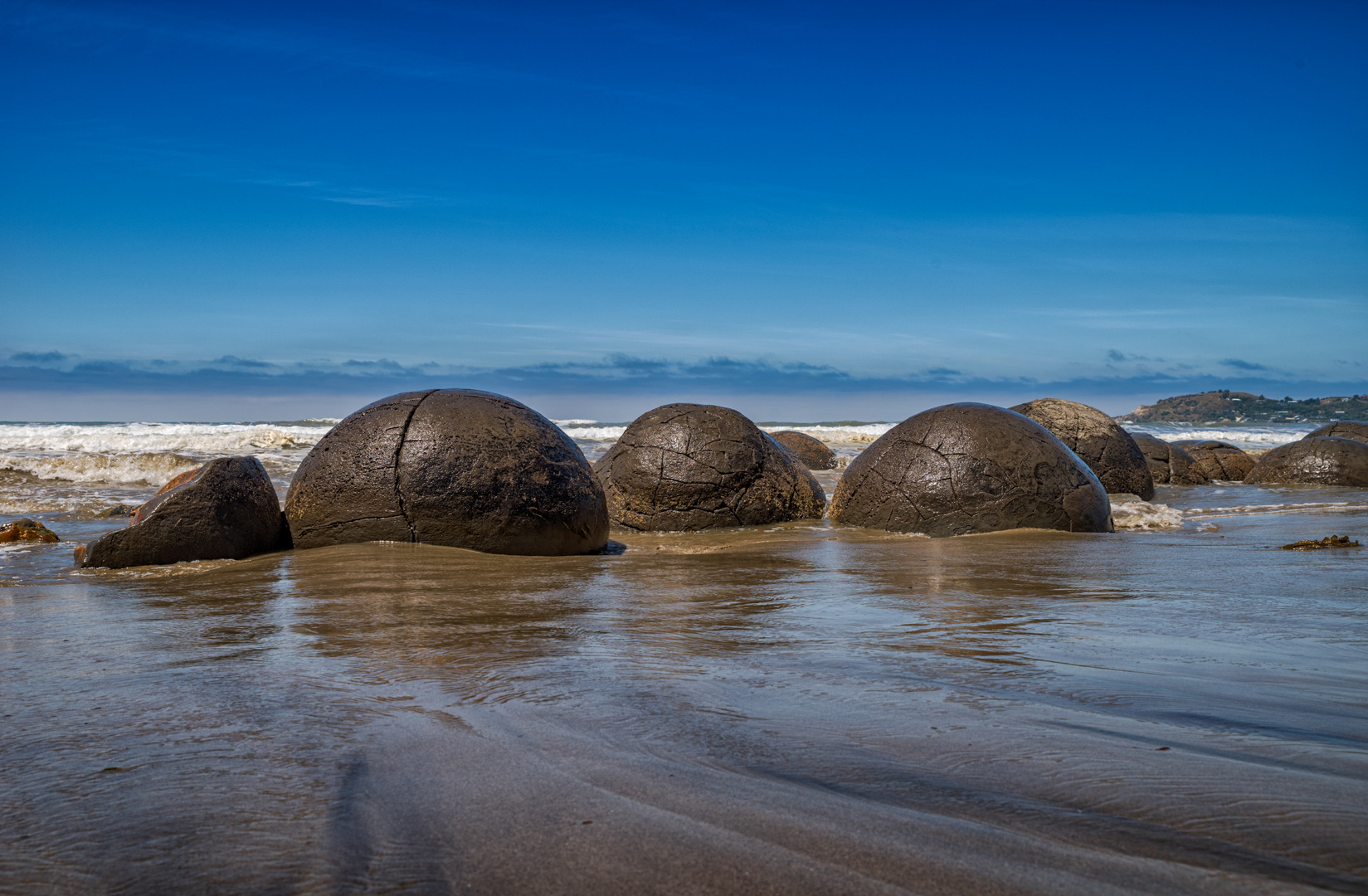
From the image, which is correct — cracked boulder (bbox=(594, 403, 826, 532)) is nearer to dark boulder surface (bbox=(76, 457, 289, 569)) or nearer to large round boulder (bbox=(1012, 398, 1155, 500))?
dark boulder surface (bbox=(76, 457, 289, 569))

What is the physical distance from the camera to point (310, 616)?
4.66 meters

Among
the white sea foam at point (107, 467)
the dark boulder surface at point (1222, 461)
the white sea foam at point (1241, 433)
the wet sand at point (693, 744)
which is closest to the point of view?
the wet sand at point (693, 744)

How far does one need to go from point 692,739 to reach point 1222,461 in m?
20.3

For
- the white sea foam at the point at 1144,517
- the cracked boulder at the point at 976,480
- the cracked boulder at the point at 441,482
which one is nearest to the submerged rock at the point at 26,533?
the cracked boulder at the point at 441,482

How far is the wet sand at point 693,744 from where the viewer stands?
5.36 ft

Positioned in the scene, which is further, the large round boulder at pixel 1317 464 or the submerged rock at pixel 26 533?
the large round boulder at pixel 1317 464

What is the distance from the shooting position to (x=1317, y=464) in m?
16.9

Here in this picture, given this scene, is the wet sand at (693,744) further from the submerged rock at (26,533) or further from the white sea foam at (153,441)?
the white sea foam at (153,441)

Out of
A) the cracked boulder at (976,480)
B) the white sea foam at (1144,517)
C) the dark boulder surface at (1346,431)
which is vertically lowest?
the white sea foam at (1144,517)

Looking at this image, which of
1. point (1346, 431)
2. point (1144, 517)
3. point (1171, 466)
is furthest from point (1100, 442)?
point (1346, 431)

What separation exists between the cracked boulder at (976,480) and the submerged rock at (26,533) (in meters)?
7.90

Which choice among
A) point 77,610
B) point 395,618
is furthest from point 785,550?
point 77,610

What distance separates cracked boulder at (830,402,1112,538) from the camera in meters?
9.05

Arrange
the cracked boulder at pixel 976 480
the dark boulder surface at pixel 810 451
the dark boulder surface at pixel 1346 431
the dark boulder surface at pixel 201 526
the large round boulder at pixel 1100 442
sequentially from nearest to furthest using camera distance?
the dark boulder surface at pixel 201 526 → the cracked boulder at pixel 976 480 → the large round boulder at pixel 1100 442 → the dark boulder surface at pixel 1346 431 → the dark boulder surface at pixel 810 451
